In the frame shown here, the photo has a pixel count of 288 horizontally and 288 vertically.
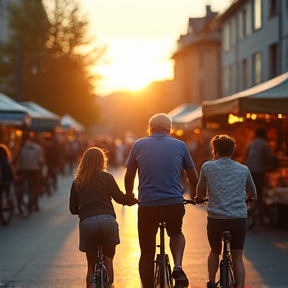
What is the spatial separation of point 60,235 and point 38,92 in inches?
1848

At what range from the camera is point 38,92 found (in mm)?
62406

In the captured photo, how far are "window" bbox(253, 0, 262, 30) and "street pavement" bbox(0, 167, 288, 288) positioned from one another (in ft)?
62.2

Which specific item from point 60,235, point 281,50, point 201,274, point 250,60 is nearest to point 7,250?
point 60,235

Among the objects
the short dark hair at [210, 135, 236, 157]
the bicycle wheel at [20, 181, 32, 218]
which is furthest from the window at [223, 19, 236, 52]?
the short dark hair at [210, 135, 236, 157]

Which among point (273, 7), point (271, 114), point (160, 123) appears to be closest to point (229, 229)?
point (160, 123)

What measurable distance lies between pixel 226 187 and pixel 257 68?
30.9m

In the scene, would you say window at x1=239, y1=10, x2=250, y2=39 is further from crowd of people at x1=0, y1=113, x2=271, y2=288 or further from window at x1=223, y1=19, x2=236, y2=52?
crowd of people at x1=0, y1=113, x2=271, y2=288

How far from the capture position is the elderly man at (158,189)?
8.57 meters

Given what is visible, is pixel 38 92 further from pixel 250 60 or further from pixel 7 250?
pixel 7 250

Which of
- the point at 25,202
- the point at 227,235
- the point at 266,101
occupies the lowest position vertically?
the point at 25,202

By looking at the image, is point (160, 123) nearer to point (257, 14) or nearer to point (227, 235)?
point (227, 235)

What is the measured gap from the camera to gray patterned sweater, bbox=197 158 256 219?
837 cm

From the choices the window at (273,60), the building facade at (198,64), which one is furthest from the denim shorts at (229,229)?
the building facade at (198,64)

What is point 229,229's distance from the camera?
27.4 feet
